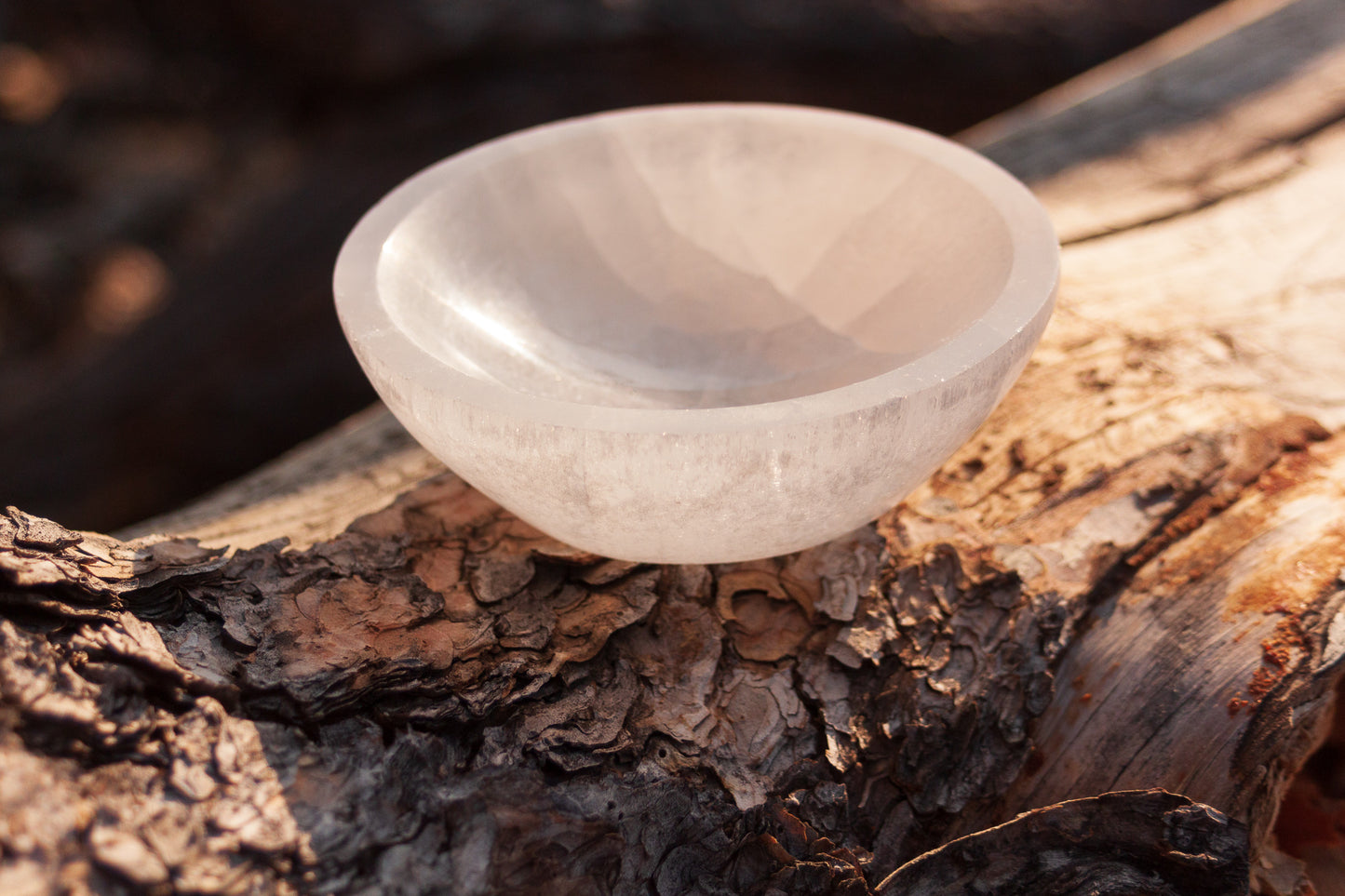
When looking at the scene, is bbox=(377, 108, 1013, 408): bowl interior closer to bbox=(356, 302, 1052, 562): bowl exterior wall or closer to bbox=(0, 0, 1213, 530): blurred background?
bbox=(356, 302, 1052, 562): bowl exterior wall

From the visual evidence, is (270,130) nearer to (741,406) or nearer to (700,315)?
(700,315)

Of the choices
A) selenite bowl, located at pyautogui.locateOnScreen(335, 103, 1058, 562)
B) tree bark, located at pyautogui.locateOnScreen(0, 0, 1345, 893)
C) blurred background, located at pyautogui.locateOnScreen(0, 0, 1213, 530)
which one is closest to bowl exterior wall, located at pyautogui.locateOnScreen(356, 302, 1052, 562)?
selenite bowl, located at pyautogui.locateOnScreen(335, 103, 1058, 562)

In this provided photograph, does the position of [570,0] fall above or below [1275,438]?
above

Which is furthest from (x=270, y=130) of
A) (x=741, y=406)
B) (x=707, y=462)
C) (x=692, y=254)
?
(x=707, y=462)

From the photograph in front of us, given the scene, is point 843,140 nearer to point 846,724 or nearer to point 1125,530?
point 1125,530

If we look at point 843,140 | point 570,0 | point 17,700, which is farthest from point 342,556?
point 570,0

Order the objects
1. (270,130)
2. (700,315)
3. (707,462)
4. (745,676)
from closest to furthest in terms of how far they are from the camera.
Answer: (707,462)
(745,676)
(700,315)
(270,130)

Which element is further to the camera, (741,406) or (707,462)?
(741,406)
